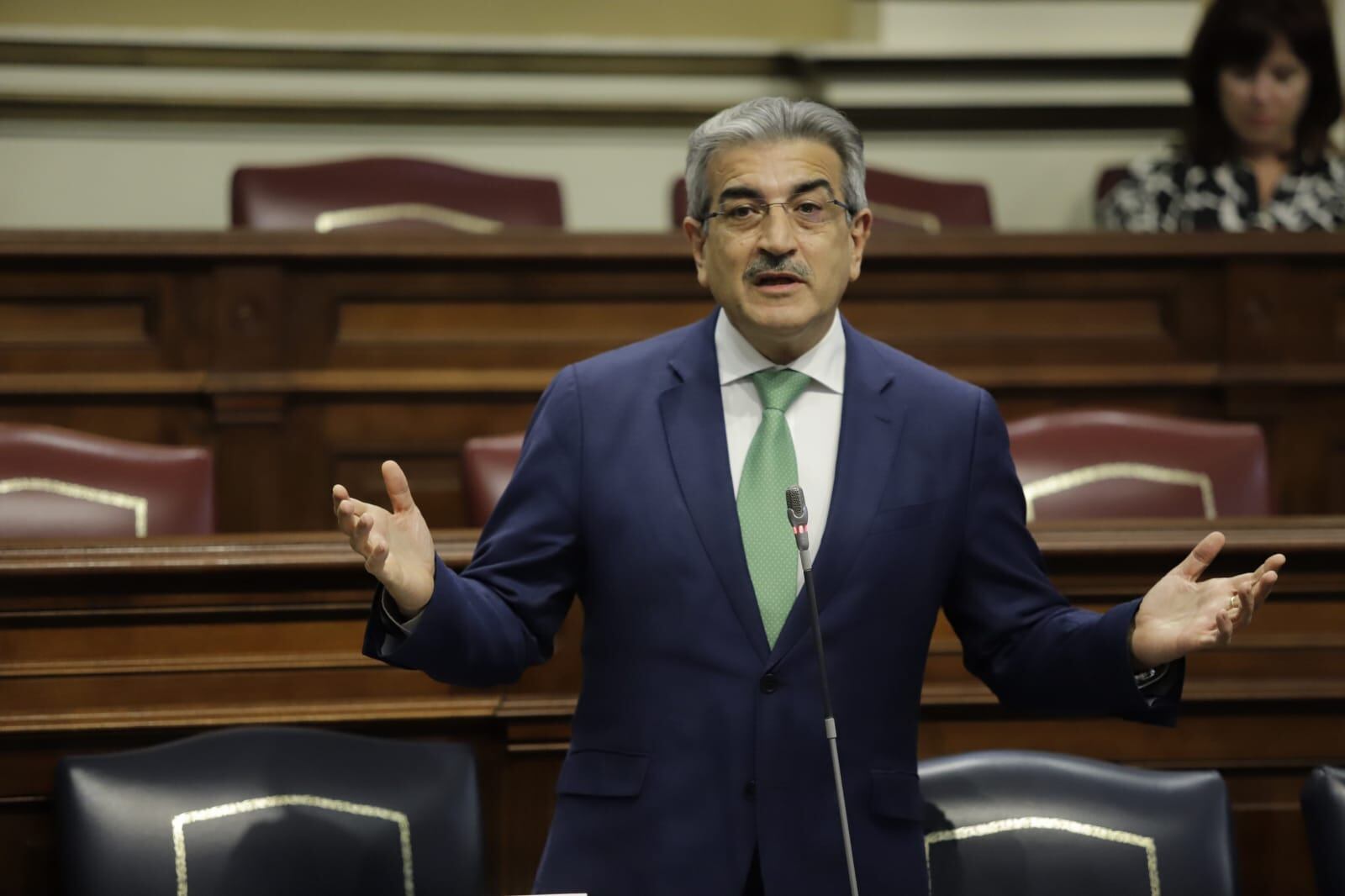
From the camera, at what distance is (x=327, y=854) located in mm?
1364

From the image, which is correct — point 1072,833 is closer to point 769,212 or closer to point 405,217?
point 769,212

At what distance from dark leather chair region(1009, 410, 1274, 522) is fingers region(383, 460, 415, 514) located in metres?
1.10

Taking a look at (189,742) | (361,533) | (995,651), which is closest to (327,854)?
(189,742)

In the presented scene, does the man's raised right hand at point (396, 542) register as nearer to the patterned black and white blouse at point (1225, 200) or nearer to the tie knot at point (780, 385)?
the tie knot at point (780, 385)

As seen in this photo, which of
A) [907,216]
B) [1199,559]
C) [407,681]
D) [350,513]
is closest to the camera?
[350,513]

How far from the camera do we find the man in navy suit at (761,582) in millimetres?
1220

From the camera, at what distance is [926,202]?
10.2 feet

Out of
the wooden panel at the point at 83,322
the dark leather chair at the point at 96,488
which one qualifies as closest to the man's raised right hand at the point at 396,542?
the dark leather chair at the point at 96,488

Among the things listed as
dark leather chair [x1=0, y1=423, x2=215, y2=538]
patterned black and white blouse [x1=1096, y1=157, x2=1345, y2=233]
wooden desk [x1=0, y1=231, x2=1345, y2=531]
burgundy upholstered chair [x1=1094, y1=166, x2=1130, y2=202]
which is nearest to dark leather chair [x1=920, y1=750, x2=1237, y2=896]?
dark leather chair [x1=0, y1=423, x2=215, y2=538]

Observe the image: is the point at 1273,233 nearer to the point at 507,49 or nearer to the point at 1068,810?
the point at 1068,810

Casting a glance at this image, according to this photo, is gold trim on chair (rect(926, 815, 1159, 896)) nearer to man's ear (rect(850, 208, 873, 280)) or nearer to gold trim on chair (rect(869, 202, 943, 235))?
man's ear (rect(850, 208, 873, 280))

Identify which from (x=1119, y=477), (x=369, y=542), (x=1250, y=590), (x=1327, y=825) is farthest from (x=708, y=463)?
(x=1119, y=477)

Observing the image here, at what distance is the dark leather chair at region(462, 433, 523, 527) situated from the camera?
1.99 m

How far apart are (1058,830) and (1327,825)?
21cm
